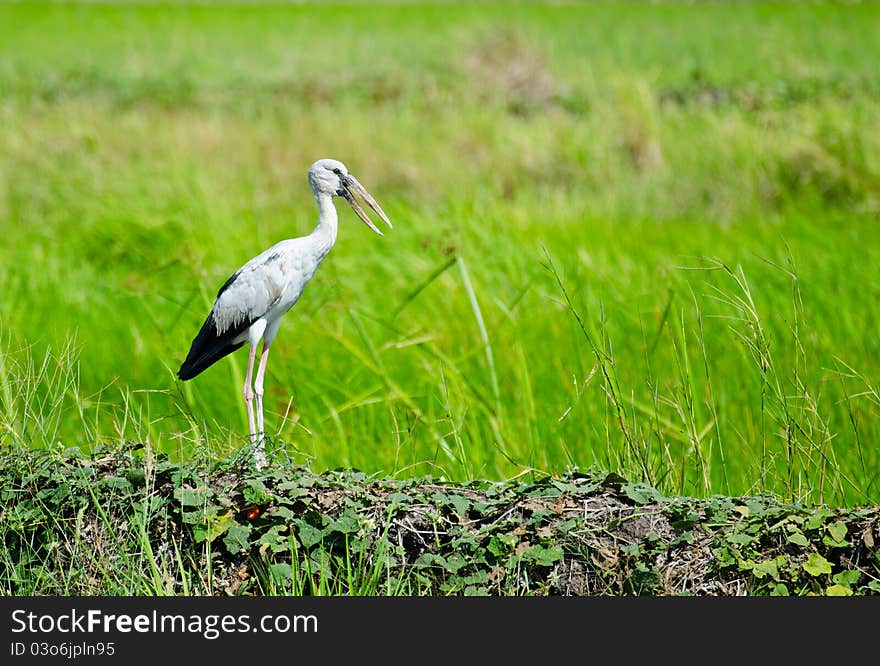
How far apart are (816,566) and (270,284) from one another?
1.73 metres

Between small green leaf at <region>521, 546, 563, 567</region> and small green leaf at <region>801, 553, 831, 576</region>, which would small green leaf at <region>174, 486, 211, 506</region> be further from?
small green leaf at <region>801, 553, 831, 576</region>

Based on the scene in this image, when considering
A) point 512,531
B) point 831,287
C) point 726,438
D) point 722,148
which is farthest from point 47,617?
point 722,148

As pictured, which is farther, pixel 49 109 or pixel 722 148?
pixel 49 109

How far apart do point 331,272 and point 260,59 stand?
1625 cm

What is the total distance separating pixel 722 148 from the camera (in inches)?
377

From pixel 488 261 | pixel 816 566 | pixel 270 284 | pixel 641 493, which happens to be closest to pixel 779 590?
pixel 816 566

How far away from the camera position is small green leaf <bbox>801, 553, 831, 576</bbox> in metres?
3.04

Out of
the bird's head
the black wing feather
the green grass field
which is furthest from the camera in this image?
the green grass field

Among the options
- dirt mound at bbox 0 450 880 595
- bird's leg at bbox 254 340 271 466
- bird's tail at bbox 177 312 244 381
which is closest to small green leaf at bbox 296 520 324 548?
dirt mound at bbox 0 450 880 595

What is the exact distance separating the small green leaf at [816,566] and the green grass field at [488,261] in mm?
496

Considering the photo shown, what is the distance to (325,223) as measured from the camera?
2826 millimetres

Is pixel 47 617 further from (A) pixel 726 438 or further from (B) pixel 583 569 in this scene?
(A) pixel 726 438

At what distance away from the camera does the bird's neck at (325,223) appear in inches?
111

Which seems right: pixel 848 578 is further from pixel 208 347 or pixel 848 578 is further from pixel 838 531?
pixel 208 347
